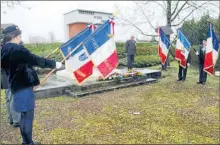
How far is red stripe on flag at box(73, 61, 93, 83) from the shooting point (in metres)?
6.56

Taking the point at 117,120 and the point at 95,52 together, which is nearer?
the point at 117,120

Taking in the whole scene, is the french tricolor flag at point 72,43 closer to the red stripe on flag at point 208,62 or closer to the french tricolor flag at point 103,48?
the french tricolor flag at point 103,48

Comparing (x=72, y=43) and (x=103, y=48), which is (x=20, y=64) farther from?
(x=103, y=48)

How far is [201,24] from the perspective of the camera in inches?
723

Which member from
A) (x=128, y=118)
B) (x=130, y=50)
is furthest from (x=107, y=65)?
(x=130, y=50)

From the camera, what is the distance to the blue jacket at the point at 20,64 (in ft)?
12.0

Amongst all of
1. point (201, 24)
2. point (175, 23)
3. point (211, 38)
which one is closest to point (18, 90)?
point (211, 38)

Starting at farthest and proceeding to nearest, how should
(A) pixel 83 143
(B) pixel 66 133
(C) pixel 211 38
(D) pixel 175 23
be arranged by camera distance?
(D) pixel 175 23, (C) pixel 211 38, (B) pixel 66 133, (A) pixel 83 143

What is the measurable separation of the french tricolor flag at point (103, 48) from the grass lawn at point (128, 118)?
1.07m

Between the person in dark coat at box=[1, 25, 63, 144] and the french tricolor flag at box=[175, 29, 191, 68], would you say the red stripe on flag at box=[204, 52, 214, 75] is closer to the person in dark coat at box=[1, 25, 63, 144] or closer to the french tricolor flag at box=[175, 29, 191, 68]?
the french tricolor flag at box=[175, 29, 191, 68]

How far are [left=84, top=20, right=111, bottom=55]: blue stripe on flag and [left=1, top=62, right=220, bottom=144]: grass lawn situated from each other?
1.55m

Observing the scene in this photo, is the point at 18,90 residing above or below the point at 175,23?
below

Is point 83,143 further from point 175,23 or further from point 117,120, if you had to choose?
point 175,23

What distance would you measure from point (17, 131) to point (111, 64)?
9.57 ft
